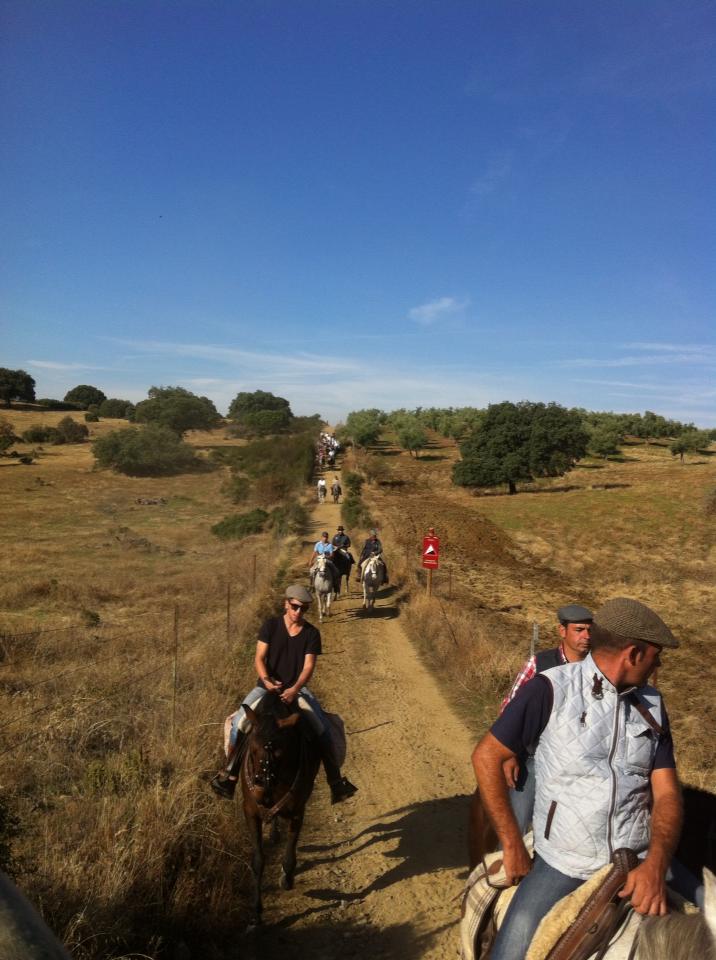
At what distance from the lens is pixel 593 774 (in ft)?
8.66

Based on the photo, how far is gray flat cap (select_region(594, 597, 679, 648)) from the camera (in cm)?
263

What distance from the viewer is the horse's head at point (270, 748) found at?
495cm

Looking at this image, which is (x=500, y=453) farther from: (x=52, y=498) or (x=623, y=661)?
(x=623, y=661)

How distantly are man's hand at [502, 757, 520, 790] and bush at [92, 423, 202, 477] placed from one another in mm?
57900

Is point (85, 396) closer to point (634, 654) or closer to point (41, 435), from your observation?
point (41, 435)

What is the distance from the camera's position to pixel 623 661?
104 inches

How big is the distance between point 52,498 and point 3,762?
38.2m

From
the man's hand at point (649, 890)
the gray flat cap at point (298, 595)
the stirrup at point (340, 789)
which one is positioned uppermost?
the gray flat cap at point (298, 595)

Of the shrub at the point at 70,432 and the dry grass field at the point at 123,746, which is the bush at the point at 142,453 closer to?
the shrub at the point at 70,432

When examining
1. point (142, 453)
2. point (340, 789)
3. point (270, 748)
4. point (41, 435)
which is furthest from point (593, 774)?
point (41, 435)

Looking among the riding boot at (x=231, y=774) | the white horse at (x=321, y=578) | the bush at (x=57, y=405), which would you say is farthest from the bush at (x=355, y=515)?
the bush at (x=57, y=405)

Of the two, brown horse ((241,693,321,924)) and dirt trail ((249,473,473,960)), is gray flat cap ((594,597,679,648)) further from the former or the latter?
dirt trail ((249,473,473,960))

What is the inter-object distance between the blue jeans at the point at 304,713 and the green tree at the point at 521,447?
45.6 m

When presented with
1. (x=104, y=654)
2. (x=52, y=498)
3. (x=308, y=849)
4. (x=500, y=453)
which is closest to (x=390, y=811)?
(x=308, y=849)
